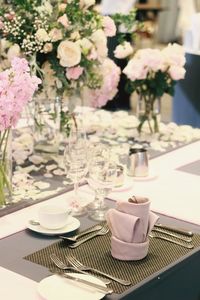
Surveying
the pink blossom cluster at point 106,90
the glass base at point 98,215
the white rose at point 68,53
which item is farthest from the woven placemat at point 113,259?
the pink blossom cluster at point 106,90

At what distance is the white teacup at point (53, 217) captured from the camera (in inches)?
66.6

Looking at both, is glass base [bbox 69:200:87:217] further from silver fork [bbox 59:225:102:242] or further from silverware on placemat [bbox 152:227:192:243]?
silverware on placemat [bbox 152:227:192:243]

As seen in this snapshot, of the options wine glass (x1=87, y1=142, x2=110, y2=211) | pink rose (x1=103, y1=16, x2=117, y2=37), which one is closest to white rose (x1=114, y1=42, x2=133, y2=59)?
pink rose (x1=103, y1=16, x2=117, y2=37)

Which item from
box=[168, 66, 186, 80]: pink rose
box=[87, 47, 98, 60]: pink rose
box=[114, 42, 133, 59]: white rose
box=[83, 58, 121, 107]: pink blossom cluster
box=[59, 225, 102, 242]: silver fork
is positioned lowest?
box=[59, 225, 102, 242]: silver fork

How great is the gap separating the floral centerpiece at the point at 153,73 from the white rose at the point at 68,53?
0.38 metres

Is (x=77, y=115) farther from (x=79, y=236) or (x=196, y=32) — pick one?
(x=196, y=32)

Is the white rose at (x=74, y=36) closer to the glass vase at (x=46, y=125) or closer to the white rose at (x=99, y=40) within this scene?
the white rose at (x=99, y=40)

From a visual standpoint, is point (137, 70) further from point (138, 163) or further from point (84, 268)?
point (84, 268)

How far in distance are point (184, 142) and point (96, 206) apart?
821 mm

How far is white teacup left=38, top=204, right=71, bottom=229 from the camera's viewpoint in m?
1.69

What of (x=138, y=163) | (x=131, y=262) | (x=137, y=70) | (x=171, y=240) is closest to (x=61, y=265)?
(x=131, y=262)

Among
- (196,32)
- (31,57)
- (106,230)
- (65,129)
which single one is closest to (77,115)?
(65,129)

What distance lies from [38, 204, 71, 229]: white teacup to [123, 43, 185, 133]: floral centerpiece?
0.95 m

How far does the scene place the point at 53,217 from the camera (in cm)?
169
